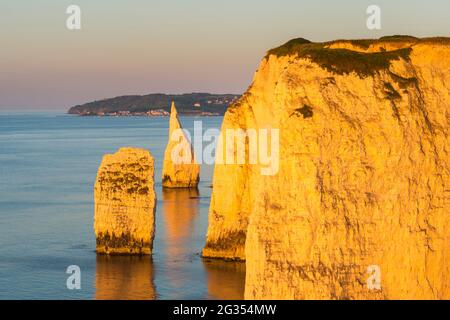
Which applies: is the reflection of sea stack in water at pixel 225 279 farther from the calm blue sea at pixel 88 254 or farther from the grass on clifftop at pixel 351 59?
A: the grass on clifftop at pixel 351 59

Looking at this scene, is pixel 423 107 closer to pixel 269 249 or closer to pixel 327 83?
pixel 327 83

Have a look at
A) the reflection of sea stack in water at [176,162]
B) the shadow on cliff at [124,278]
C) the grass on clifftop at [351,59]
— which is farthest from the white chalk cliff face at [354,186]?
the reflection of sea stack in water at [176,162]

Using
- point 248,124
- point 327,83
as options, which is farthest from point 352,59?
point 248,124

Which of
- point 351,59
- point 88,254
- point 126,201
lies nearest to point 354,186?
point 351,59

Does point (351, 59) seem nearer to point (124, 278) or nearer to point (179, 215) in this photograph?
point (124, 278)

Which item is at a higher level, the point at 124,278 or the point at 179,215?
the point at 179,215

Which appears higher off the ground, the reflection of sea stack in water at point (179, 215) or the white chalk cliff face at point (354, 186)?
the white chalk cliff face at point (354, 186)

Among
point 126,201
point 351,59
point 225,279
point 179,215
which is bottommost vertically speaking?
point 225,279
